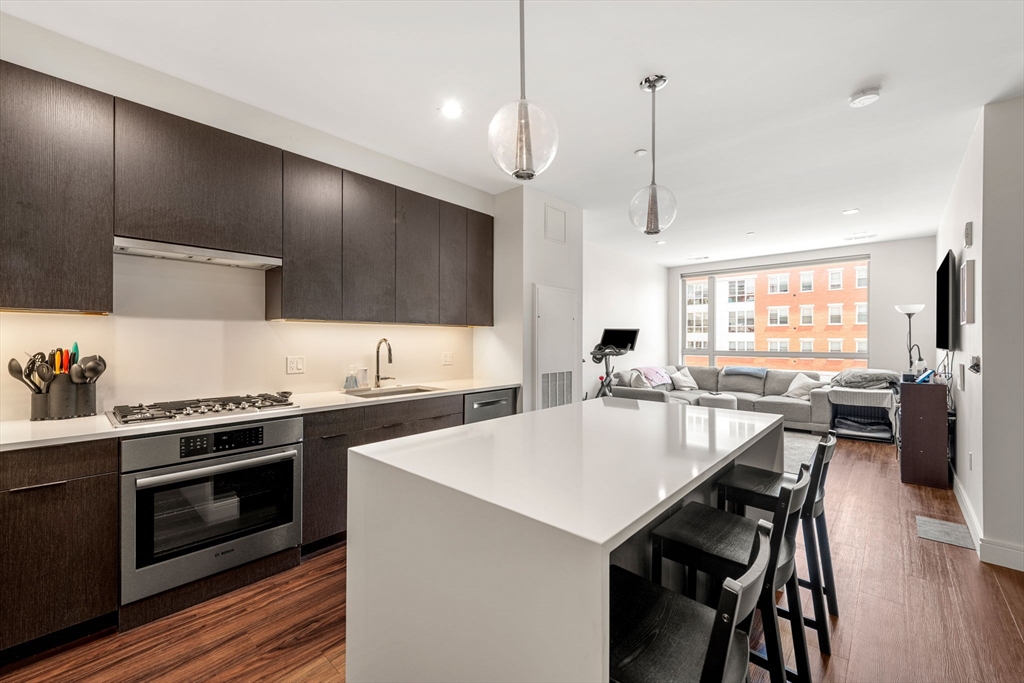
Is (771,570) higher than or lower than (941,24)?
lower

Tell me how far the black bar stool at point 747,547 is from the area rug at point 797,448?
2793 millimetres

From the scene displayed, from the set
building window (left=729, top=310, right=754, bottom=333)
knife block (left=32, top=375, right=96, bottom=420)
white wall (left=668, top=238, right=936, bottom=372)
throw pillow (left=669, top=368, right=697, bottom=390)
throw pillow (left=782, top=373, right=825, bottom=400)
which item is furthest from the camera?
building window (left=729, top=310, right=754, bottom=333)

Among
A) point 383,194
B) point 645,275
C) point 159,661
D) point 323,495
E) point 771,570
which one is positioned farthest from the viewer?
point 645,275

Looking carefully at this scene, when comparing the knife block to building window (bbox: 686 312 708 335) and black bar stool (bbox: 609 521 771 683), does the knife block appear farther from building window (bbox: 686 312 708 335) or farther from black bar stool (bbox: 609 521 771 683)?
building window (bbox: 686 312 708 335)

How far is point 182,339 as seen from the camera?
2.46 metres

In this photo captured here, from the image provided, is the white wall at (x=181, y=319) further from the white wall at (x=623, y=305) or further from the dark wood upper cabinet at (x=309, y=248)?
the white wall at (x=623, y=305)

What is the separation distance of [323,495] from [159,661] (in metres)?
0.94

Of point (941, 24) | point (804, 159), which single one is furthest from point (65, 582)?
point (804, 159)

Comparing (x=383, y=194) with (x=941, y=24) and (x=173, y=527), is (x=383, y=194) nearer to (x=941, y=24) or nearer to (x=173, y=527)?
(x=173, y=527)

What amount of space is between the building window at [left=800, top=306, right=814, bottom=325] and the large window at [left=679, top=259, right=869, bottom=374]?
0.01 metres

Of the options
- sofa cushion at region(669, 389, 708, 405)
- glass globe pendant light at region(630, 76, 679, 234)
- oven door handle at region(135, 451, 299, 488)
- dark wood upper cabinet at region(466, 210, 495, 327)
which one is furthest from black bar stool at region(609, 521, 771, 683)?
sofa cushion at region(669, 389, 708, 405)

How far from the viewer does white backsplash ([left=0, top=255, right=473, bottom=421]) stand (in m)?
2.06

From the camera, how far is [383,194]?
10.2 feet

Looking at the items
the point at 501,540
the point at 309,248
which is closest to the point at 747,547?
the point at 501,540
